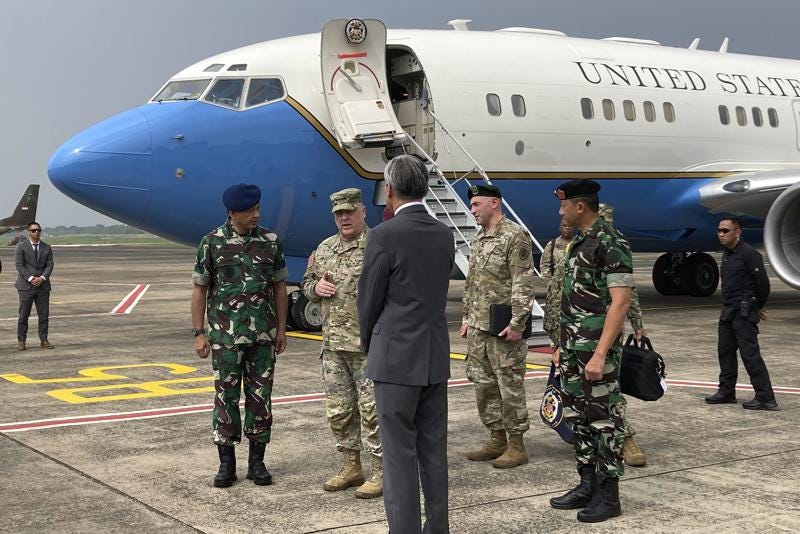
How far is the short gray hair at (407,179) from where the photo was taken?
4.73 metres

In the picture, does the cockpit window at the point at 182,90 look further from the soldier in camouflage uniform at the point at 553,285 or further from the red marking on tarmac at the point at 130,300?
the soldier in camouflage uniform at the point at 553,285

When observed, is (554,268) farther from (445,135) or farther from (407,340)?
(445,135)

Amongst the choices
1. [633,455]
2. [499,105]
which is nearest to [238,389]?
[633,455]

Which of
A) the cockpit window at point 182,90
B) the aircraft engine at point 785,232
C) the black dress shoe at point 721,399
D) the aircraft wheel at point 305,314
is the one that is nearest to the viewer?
the black dress shoe at point 721,399

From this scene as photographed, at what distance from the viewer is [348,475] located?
6094mm

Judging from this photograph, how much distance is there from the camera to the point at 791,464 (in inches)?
256

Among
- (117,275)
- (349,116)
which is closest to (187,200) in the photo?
(349,116)

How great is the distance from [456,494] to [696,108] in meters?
12.6

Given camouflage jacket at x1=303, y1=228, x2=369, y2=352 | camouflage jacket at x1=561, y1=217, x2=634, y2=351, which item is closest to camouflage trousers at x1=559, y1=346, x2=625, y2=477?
camouflage jacket at x1=561, y1=217, x2=634, y2=351

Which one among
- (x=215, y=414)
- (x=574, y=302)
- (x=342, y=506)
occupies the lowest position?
(x=342, y=506)

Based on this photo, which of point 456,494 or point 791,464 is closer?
point 456,494

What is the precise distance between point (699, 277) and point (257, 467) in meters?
16.1

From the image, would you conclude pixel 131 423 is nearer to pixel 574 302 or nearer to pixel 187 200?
pixel 574 302

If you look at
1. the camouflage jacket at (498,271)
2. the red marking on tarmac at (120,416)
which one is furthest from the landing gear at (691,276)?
the camouflage jacket at (498,271)
